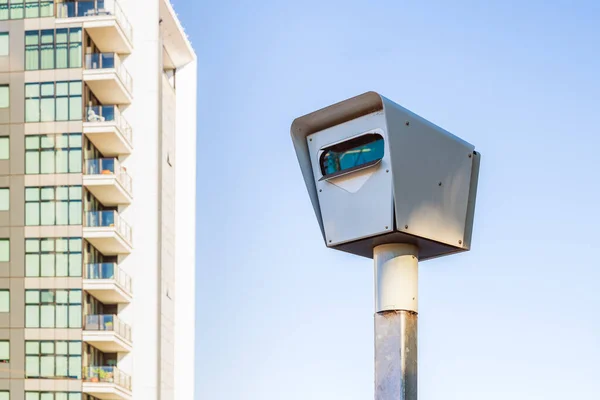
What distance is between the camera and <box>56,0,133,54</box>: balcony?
40.2 metres

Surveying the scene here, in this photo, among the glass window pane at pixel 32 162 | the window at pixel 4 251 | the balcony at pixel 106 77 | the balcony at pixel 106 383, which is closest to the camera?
the balcony at pixel 106 383

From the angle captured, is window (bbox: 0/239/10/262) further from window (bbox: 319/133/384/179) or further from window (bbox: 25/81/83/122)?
window (bbox: 319/133/384/179)

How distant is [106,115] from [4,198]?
186 inches

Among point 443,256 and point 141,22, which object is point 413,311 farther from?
point 141,22

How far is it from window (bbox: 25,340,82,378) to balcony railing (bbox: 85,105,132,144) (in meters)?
8.06

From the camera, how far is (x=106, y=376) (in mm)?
39344

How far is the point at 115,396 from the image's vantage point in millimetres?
39531

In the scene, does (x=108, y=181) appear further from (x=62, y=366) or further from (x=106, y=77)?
(x=62, y=366)

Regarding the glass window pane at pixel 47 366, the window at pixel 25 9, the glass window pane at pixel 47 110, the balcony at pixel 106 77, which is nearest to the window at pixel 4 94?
the glass window pane at pixel 47 110

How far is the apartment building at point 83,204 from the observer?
38.4 meters

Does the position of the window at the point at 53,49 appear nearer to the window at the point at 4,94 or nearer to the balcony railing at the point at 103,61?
the balcony railing at the point at 103,61

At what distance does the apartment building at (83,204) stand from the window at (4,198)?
0.16ft

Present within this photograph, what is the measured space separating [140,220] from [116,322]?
14.0ft

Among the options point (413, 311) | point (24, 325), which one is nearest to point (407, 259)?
point (413, 311)
